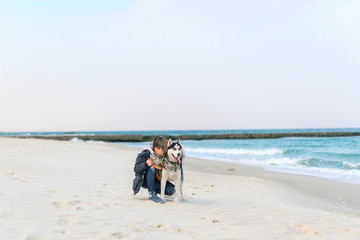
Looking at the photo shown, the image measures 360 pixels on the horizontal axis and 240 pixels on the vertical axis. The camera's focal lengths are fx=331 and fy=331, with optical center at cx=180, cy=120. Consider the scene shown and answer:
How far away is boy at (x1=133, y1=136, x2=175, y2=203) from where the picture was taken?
17.8 ft

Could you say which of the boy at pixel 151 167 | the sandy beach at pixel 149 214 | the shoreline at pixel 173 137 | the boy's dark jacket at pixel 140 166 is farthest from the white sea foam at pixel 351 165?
the shoreline at pixel 173 137

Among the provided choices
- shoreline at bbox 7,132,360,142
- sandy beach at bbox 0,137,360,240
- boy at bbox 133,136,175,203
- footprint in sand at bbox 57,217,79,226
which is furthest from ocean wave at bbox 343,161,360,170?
shoreline at bbox 7,132,360,142

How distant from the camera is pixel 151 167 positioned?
5.62 meters

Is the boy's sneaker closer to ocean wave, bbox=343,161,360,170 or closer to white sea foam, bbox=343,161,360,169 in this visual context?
ocean wave, bbox=343,161,360,170

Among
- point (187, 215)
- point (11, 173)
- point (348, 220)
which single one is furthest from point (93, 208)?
point (11, 173)

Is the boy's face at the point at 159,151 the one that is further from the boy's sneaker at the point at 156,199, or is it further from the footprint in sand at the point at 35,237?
the footprint in sand at the point at 35,237

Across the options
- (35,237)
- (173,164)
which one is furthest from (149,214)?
(35,237)

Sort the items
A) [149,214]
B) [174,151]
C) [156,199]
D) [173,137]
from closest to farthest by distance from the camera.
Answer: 1. [149,214]
2. [174,151]
3. [156,199]
4. [173,137]

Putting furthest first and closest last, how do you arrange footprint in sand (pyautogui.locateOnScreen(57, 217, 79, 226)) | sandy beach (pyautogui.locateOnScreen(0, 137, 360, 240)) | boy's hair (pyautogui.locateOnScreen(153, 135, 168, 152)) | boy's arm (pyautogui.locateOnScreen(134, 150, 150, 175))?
boy's arm (pyautogui.locateOnScreen(134, 150, 150, 175)) → boy's hair (pyautogui.locateOnScreen(153, 135, 168, 152)) → footprint in sand (pyautogui.locateOnScreen(57, 217, 79, 226)) → sandy beach (pyautogui.locateOnScreen(0, 137, 360, 240))

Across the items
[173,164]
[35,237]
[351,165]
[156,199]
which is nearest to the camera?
[35,237]

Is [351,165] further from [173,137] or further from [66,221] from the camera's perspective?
[173,137]

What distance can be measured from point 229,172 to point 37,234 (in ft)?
31.7

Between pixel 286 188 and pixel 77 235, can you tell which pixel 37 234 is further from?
pixel 286 188

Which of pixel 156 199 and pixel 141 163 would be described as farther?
pixel 141 163
